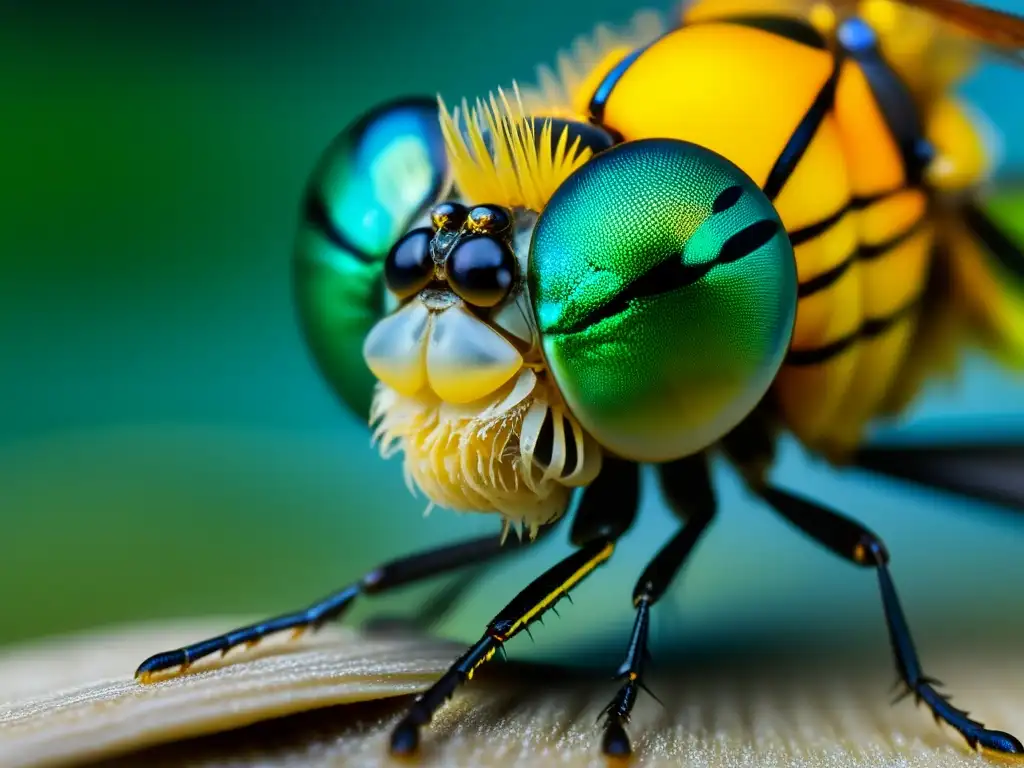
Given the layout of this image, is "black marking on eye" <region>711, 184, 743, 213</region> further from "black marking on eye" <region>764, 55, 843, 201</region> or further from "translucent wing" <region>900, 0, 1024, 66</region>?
"translucent wing" <region>900, 0, 1024, 66</region>

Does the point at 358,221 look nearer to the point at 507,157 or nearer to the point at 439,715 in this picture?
the point at 507,157

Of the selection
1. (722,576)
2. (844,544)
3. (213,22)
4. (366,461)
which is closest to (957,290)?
(844,544)

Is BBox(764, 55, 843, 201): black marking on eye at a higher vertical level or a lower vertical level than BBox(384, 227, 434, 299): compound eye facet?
higher

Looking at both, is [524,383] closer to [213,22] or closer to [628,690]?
[628,690]

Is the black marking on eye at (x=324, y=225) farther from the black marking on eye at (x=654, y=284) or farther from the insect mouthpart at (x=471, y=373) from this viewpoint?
the black marking on eye at (x=654, y=284)

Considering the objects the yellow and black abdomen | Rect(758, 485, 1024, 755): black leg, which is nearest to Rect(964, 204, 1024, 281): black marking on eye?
the yellow and black abdomen

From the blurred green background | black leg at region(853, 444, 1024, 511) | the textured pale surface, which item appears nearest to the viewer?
the textured pale surface

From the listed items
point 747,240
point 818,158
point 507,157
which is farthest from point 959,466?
point 507,157
